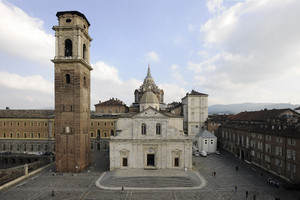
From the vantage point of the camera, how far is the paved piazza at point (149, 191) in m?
21.6

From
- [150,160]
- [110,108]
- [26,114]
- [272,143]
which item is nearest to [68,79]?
[150,160]

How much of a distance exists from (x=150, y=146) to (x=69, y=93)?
55.8 feet

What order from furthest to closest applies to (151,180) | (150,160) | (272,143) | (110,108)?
(110,108), (150,160), (272,143), (151,180)

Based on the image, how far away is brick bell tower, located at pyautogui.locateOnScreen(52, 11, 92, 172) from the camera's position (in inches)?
1127

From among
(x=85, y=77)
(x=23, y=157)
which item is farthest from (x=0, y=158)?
(x=85, y=77)

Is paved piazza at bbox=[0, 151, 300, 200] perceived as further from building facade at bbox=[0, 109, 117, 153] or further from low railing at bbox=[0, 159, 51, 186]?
building facade at bbox=[0, 109, 117, 153]

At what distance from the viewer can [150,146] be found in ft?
100

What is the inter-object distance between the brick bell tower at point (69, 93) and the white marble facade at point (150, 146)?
6489mm

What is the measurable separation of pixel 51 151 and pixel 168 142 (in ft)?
113

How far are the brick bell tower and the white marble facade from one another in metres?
6.49


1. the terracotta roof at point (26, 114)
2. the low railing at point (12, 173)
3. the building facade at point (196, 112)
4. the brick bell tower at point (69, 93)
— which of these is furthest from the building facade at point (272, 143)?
the terracotta roof at point (26, 114)

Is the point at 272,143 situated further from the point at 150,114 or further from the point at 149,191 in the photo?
the point at 149,191

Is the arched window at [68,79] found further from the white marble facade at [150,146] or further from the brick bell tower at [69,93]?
the white marble facade at [150,146]

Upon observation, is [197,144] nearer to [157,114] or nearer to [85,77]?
[157,114]
